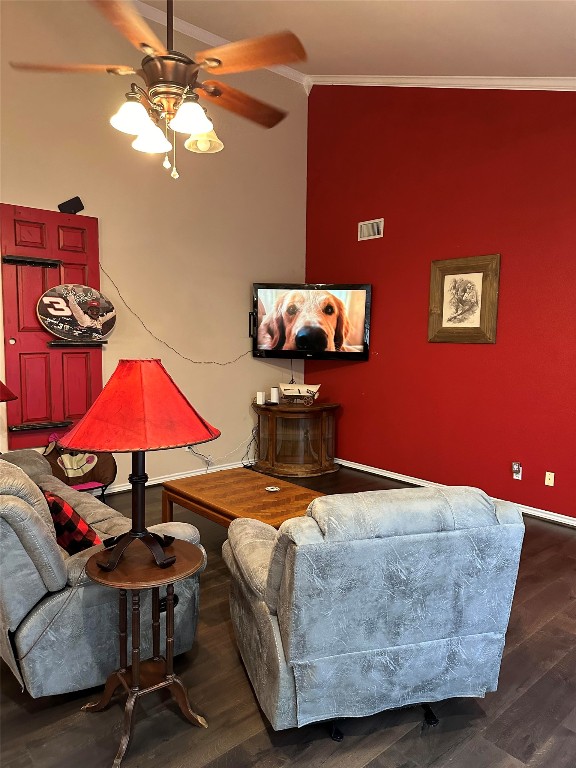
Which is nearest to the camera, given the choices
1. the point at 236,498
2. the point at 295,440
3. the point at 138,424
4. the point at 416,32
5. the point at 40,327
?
the point at 138,424

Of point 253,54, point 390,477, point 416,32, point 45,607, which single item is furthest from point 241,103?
point 390,477

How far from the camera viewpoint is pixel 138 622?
1.79 meters

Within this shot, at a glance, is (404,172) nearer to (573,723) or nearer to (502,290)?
(502,290)

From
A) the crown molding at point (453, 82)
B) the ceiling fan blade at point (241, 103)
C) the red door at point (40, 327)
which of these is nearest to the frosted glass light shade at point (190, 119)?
the ceiling fan blade at point (241, 103)

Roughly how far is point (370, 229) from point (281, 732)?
4637 millimetres

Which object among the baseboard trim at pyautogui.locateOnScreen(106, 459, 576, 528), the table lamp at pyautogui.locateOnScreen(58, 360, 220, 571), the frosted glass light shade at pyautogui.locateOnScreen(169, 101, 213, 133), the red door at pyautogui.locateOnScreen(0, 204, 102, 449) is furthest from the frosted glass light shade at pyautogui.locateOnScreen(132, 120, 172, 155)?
the baseboard trim at pyautogui.locateOnScreen(106, 459, 576, 528)

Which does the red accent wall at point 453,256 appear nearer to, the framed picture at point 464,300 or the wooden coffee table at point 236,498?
the framed picture at point 464,300

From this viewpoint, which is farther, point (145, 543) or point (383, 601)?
point (145, 543)

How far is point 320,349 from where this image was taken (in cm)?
562

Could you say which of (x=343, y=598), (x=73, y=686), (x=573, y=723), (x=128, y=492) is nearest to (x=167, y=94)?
(x=343, y=598)

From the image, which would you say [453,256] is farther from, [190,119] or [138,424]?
[138,424]

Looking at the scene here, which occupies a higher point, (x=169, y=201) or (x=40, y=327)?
(x=169, y=201)

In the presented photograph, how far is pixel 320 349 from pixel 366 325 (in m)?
0.54

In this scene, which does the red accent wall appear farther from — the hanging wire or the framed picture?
the hanging wire
